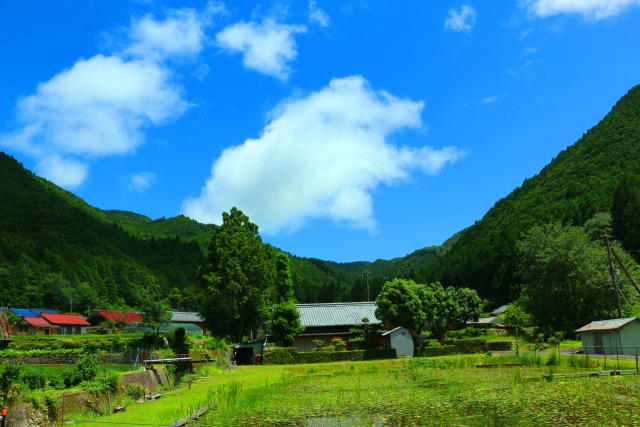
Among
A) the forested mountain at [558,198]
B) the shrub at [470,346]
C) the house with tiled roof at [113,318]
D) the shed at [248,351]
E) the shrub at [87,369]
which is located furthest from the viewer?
the forested mountain at [558,198]

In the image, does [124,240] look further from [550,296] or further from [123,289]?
[550,296]

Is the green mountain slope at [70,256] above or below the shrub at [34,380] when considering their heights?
above

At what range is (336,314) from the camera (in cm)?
5519

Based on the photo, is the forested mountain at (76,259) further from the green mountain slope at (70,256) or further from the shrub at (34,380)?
the shrub at (34,380)

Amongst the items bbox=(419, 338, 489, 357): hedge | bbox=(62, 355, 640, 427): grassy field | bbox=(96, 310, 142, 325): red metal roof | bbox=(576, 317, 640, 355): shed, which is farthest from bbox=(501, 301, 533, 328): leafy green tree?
bbox=(96, 310, 142, 325): red metal roof

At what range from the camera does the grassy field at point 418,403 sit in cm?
1220

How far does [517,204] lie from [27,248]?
106453 millimetres

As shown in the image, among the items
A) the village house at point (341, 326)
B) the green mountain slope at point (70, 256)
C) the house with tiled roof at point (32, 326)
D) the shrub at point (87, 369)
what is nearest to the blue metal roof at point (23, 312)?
the house with tiled roof at point (32, 326)

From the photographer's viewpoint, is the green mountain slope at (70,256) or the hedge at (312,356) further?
the green mountain slope at (70,256)

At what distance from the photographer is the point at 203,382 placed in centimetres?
2497

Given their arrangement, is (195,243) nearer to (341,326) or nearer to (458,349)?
(341,326)

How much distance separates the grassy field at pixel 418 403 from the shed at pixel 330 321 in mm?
27017

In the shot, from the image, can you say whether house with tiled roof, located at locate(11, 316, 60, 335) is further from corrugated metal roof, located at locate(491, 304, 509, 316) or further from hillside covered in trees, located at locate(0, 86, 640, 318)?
corrugated metal roof, located at locate(491, 304, 509, 316)

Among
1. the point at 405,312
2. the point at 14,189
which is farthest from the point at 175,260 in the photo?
the point at 405,312
